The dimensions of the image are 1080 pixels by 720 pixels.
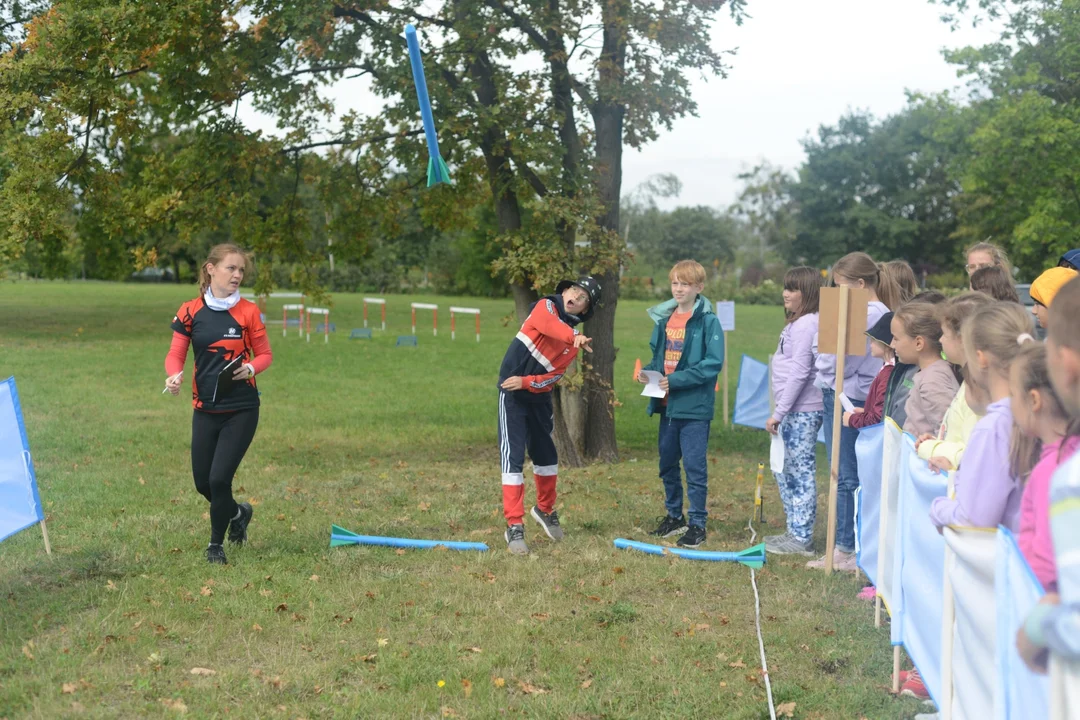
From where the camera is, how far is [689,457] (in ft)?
25.4

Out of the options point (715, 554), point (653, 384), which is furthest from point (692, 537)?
point (653, 384)

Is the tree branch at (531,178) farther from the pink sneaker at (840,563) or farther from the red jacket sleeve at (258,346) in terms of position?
the pink sneaker at (840,563)

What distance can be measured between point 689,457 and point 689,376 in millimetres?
614

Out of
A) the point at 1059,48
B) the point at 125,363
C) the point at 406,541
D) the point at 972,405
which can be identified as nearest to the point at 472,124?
the point at 406,541

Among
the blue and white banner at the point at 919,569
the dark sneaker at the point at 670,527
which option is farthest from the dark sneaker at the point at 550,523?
the blue and white banner at the point at 919,569

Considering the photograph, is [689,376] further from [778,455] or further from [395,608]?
[395,608]

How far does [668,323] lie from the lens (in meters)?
7.89

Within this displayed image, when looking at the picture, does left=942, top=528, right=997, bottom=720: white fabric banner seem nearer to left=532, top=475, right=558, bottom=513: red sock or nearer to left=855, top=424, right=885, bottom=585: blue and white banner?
left=855, top=424, right=885, bottom=585: blue and white banner

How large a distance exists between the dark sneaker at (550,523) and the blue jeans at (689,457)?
88 cm

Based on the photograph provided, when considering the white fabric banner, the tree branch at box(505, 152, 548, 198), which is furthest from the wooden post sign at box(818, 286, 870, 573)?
the tree branch at box(505, 152, 548, 198)

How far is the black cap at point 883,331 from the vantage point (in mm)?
6523

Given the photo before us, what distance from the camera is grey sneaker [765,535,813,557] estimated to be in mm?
7484

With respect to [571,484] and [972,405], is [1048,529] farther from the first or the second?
[571,484]

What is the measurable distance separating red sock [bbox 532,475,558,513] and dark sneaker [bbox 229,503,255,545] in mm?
2064
